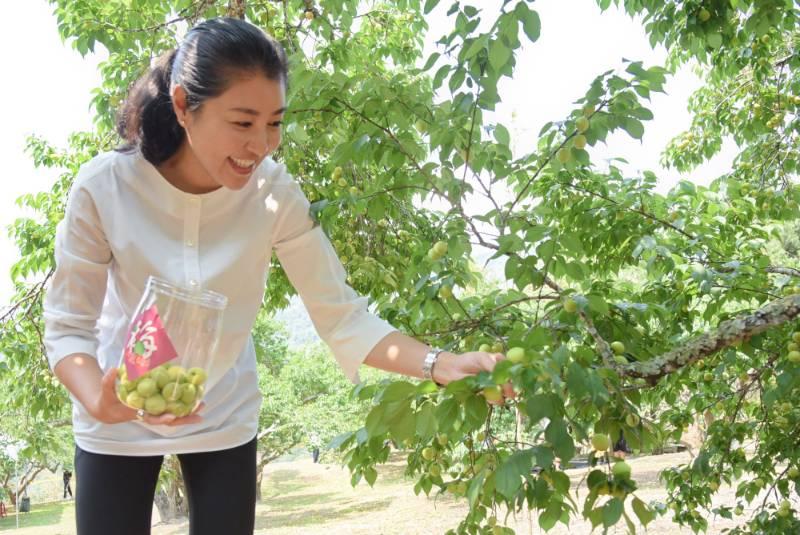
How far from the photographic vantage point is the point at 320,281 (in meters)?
1.44

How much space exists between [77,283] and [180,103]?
322 millimetres

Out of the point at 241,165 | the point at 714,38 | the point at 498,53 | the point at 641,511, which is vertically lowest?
the point at 641,511

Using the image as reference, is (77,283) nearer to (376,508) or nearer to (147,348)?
(147,348)

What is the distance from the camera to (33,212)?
5473 millimetres

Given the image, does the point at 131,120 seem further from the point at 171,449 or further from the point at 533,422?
the point at 533,422

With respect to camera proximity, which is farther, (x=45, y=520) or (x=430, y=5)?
(x=45, y=520)

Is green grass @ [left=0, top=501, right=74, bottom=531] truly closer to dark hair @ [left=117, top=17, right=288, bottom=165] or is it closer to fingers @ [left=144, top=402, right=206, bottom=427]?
dark hair @ [left=117, top=17, right=288, bottom=165]

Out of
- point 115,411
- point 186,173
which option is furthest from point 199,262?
point 115,411

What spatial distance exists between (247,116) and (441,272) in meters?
0.66

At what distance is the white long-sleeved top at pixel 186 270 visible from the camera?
4.19 ft

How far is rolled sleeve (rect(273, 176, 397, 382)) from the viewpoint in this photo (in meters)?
1.43

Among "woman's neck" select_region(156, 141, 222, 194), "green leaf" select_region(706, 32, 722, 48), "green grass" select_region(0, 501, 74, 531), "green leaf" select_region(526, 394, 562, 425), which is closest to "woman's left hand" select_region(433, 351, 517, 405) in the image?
"green leaf" select_region(526, 394, 562, 425)

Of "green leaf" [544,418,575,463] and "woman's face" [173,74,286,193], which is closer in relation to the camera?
"green leaf" [544,418,575,463]

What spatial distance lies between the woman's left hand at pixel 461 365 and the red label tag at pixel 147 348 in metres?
0.41
